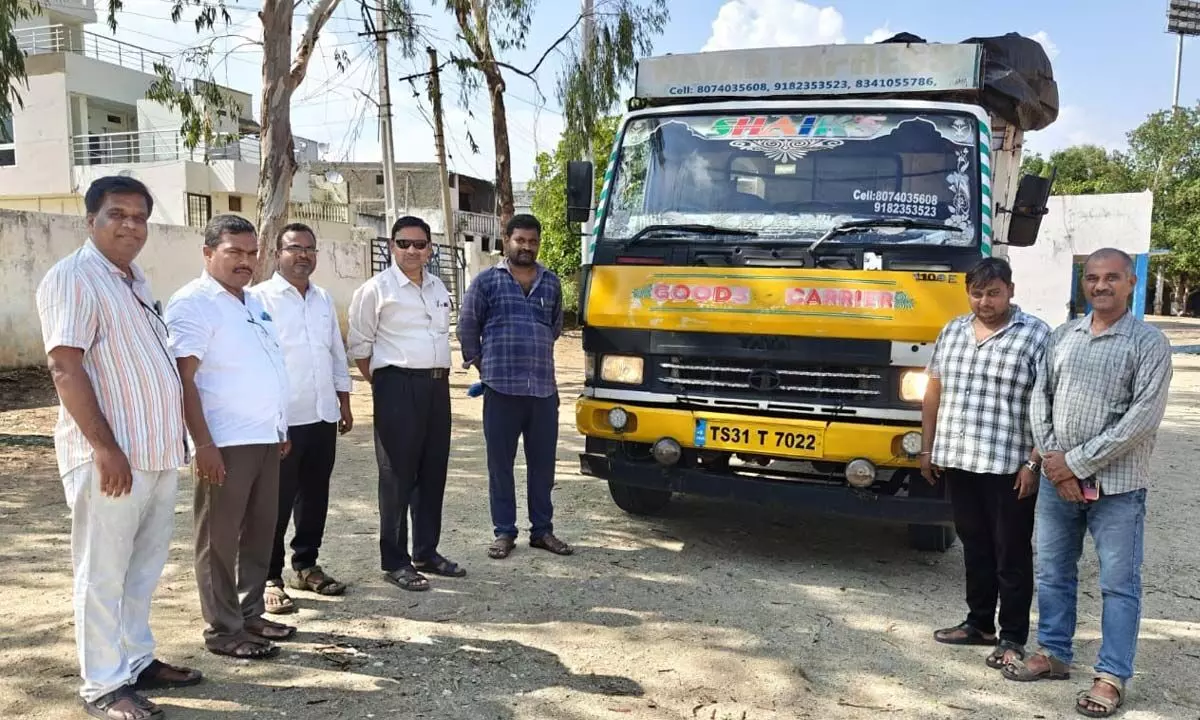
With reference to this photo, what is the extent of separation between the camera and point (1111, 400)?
3.25 meters

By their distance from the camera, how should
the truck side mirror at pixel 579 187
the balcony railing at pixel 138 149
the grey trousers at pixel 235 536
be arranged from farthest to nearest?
the balcony railing at pixel 138 149
the truck side mirror at pixel 579 187
the grey trousers at pixel 235 536

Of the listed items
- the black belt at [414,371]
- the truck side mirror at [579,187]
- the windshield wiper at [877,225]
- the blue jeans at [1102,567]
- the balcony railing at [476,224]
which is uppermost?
the balcony railing at [476,224]

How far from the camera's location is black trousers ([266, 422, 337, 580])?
13.3 feet

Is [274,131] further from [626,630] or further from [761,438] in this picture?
[626,630]

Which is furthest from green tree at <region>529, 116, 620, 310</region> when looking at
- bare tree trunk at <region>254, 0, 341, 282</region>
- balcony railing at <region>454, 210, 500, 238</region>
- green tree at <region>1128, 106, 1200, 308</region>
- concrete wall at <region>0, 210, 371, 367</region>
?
green tree at <region>1128, 106, 1200, 308</region>

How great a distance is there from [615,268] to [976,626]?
2.48 metres

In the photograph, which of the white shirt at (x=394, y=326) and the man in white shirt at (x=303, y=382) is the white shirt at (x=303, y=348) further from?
the white shirt at (x=394, y=326)

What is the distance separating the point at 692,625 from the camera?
406cm

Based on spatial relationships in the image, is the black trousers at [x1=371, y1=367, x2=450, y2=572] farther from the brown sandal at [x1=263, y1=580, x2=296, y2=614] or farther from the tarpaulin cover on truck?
the tarpaulin cover on truck

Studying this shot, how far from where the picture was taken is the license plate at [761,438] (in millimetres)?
4449

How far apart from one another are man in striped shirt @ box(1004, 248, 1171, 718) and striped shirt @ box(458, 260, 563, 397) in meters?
2.53

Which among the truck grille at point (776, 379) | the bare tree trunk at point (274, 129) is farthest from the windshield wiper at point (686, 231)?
the bare tree trunk at point (274, 129)

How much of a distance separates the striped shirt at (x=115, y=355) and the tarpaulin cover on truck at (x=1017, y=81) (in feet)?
14.6

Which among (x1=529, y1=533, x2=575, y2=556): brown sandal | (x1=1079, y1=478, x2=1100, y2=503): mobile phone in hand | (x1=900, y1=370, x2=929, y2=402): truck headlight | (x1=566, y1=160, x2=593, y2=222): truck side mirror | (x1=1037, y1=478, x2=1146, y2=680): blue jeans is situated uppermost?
(x1=566, y1=160, x2=593, y2=222): truck side mirror
